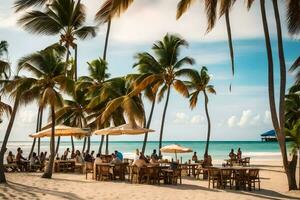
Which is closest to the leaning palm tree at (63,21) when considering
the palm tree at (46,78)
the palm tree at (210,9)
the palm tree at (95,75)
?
the palm tree at (95,75)

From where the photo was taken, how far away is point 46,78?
719 inches

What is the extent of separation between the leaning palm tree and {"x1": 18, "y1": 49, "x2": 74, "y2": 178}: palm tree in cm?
860

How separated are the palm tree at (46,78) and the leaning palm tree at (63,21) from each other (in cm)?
860

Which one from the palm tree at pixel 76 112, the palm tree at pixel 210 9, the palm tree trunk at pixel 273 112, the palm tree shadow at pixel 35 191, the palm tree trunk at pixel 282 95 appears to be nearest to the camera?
the palm tree shadow at pixel 35 191

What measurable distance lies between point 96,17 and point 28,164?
39.8 ft

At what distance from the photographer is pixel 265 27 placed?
50.4 ft

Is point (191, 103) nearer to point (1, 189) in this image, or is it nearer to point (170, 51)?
point (170, 51)

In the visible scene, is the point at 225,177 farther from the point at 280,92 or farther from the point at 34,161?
the point at 34,161

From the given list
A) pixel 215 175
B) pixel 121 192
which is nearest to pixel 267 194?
pixel 215 175

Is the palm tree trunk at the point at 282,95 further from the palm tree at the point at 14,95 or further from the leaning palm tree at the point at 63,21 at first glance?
the leaning palm tree at the point at 63,21

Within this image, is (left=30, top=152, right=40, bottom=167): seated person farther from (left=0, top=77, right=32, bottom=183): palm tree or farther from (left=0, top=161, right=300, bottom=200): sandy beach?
(left=0, top=77, right=32, bottom=183): palm tree

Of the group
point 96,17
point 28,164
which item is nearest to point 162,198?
point 96,17

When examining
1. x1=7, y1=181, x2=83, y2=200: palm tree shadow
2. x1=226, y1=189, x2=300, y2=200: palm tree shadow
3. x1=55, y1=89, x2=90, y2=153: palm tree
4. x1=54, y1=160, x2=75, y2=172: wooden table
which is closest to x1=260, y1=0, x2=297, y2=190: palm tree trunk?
x1=226, y1=189, x2=300, y2=200: palm tree shadow

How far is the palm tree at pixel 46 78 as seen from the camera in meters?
17.5
